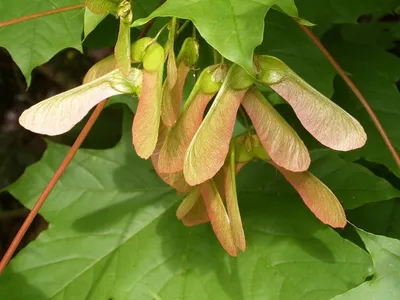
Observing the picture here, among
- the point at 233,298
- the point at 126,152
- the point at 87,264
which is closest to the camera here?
the point at 233,298

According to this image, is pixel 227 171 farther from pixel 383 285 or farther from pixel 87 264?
pixel 87 264

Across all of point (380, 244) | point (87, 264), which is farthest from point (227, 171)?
point (87, 264)

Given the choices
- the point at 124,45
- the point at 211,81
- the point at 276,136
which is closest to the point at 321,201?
the point at 276,136

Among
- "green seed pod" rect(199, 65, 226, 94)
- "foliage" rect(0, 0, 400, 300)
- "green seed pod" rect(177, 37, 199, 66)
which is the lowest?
"foliage" rect(0, 0, 400, 300)

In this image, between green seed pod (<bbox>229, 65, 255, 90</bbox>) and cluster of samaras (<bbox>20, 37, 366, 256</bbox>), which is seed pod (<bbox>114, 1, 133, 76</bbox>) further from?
green seed pod (<bbox>229, 65, 255, 90</bbox>)

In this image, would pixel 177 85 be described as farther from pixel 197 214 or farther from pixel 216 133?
pixel 197 214

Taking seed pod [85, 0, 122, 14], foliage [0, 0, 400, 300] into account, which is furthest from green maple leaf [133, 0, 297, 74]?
seed pod [85, 0, 122, 14]
